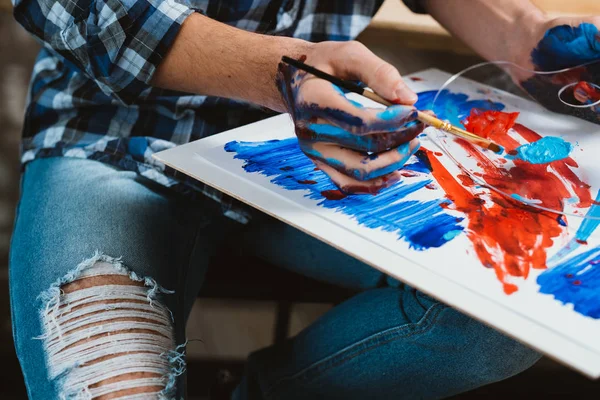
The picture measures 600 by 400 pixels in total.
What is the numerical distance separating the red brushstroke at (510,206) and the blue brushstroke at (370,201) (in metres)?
0.02

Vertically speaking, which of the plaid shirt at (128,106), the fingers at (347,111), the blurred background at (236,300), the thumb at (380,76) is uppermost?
the thumb at (380,76)

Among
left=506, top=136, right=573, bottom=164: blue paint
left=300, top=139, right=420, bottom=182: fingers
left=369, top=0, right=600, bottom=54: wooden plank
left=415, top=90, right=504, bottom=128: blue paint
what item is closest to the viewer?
left=300, top=139, right=420, bottom=182: fingers

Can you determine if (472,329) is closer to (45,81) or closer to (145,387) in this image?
(145,387)

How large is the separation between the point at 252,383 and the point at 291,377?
92mm

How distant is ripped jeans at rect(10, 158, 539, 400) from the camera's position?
57cm

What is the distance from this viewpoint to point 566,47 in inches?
31.5

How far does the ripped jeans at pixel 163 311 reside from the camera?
57 centimetres

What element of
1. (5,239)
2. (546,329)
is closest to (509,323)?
(546,329)

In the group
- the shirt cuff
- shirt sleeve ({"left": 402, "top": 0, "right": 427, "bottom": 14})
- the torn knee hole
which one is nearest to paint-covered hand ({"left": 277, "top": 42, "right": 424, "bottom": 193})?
the shirt cuff

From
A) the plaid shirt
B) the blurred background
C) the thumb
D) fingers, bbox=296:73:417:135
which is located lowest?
the blurred background

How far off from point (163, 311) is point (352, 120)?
0.29m

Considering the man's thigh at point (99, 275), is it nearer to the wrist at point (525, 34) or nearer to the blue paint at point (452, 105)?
the blue paint at point (452, 105)

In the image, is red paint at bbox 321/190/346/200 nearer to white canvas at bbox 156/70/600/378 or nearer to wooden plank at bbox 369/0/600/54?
white canvas at bbox 156/70/600/378

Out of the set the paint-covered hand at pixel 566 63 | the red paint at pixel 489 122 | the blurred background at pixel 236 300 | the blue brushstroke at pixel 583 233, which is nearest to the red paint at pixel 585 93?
the paint-covered hand at pixel 566 63
